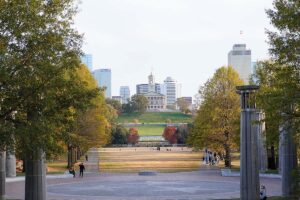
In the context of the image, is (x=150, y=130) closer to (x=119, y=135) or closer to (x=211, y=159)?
(x=119, y=135)

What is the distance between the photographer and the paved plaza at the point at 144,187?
30562 millimetres

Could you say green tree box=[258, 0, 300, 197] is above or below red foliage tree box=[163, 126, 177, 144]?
above

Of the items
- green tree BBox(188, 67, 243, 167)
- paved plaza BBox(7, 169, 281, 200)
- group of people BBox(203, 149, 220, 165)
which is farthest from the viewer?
group of people BBox(203, 149, 220, 165)

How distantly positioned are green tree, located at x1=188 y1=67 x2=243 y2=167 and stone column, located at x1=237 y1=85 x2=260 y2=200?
24625 millimetres

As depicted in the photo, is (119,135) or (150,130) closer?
(119,135)

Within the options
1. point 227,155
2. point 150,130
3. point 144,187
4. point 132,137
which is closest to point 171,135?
point 132,137

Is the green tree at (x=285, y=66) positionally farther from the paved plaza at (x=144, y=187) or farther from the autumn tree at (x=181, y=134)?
the autumn tree at (x=181, y=134)

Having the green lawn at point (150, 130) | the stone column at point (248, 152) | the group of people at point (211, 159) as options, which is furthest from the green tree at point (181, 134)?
the stone column at point (248, 152)

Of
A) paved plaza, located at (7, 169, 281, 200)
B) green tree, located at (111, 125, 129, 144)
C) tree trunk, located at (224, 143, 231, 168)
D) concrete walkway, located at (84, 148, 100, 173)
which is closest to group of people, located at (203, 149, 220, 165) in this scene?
tree trunk, located at (224, 143, 231, 168)

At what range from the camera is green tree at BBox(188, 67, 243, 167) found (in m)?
49.0

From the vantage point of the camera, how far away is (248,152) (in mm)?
22891

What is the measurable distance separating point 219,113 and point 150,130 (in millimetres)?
127872

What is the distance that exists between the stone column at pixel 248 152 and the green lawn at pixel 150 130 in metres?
143

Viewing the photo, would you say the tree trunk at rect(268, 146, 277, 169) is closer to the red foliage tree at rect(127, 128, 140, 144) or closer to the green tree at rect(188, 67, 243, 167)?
the green tree at rect(188, 67, 243, 167)
